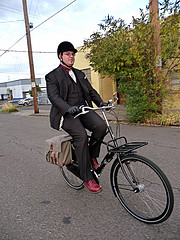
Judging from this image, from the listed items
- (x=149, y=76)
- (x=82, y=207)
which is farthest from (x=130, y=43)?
(x=82, y=207)

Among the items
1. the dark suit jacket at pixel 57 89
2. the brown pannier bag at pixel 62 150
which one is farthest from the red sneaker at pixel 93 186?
the dark suit jacket at pixel 57 89

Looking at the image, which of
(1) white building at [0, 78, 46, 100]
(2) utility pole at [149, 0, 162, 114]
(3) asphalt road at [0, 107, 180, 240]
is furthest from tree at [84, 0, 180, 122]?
(1) white building at [0, 78, 46, 100]

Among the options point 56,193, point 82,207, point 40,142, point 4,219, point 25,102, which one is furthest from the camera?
point 25,102

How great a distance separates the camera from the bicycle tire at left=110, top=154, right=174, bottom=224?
7.44 ft

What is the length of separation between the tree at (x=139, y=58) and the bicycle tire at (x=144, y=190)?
640 cm

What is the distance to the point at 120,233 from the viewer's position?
234cm

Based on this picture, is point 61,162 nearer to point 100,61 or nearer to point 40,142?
point 40,142

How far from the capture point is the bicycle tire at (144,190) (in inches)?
89.3

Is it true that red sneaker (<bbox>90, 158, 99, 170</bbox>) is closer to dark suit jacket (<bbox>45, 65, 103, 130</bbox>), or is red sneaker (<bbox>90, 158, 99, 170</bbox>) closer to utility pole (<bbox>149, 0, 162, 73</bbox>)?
dark suit jacket (<bbox>45, 65, 103, 130</bbox>)

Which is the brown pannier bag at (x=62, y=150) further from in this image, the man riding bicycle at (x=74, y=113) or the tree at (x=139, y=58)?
the tree at (x=139, y=58)

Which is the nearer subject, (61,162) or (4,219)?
(4,219)

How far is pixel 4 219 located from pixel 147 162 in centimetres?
190

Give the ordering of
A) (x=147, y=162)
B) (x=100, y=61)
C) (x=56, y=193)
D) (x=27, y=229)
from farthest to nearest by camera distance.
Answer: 1. (x=100, y=61)
2. (x=56, y=193)
3. (x=27, y=229)
4. (x=147, y=162)

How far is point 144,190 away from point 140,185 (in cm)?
18
